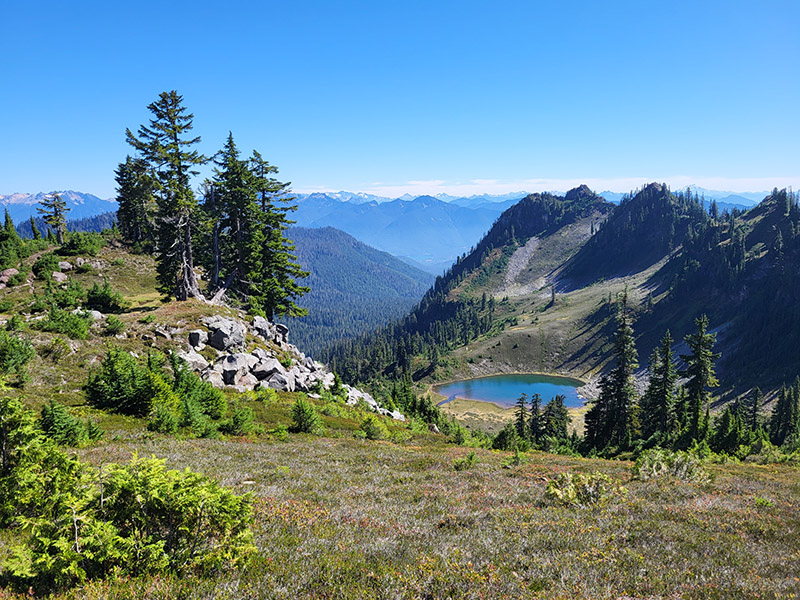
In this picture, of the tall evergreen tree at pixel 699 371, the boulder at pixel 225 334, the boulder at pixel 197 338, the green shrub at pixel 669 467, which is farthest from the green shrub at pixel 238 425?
the tall evergreen tree at pixel 699 371

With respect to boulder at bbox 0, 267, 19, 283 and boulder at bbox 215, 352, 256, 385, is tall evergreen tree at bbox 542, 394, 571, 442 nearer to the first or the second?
boulder at bbox 215, 352, 256, 385

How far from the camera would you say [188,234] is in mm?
37344

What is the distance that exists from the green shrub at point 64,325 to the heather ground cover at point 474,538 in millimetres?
12571

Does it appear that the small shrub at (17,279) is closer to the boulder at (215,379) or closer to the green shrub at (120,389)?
the boulder at (215,379)

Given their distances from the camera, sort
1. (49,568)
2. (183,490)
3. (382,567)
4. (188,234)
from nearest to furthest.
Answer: (49,568) → (183,490) → (382,567) → (188,234)

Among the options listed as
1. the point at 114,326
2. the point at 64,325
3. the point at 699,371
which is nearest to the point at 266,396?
the point at 114,326

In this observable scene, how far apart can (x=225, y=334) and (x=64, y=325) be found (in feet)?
33.5

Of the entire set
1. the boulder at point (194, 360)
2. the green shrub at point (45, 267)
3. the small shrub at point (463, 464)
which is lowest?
the small shrub at point (463, 464)

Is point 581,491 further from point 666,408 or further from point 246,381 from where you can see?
point 666,408

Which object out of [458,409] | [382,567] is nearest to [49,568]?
[382,567]

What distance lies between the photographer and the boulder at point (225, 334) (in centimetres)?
3250

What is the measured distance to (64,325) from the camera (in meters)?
25.2

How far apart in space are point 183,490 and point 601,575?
7493 mm

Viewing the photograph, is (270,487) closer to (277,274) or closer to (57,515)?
(57,515)
